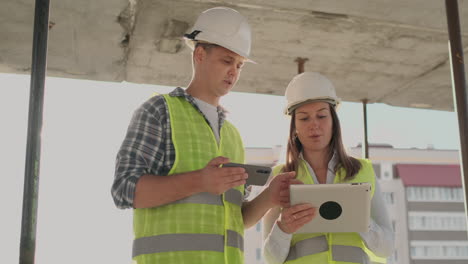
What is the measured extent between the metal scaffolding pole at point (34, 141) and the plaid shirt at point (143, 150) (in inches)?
31.4

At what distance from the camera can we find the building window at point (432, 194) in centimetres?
4379

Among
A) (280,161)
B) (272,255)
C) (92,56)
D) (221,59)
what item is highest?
(92,56)

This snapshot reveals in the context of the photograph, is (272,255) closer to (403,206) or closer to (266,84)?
(266,84)

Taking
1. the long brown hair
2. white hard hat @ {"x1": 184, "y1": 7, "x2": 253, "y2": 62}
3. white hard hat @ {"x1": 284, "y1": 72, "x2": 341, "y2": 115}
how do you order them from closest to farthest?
white hard hat @ {"x1": 184, "y1": 7, "x2": 253, "y2": 62} < the long brown hair < white hard hat @ {"x1": 284, "y1": 72, "x2": 341, "y2": 115}

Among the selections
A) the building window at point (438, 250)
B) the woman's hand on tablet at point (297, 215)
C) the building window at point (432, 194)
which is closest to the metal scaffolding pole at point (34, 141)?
the woman's hand on tablet at point (297, 215)

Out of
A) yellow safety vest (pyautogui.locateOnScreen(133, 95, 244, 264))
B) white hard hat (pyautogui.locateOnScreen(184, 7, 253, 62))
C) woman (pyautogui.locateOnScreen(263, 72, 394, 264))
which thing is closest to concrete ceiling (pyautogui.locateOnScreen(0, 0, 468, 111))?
woman (pyautogui.locateOnScreen(263, 72, 394, 264))

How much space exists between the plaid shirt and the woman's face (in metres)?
0.89

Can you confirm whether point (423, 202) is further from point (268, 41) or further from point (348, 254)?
point (348, 254)

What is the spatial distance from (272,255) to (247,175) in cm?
72

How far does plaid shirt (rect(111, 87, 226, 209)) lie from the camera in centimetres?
195

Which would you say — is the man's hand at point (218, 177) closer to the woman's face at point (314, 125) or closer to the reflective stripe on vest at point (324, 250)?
the reflective stripe on vest at point (324, 250)

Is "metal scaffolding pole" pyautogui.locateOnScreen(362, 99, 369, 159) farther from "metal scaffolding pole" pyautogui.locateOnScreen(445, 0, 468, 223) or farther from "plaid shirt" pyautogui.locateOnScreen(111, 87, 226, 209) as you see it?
"plaid shirt" pyautogui.locateOnScreen(111, 87, 226, 209)

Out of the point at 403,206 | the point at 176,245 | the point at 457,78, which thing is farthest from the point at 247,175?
the point at 403,206

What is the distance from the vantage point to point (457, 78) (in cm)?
388
